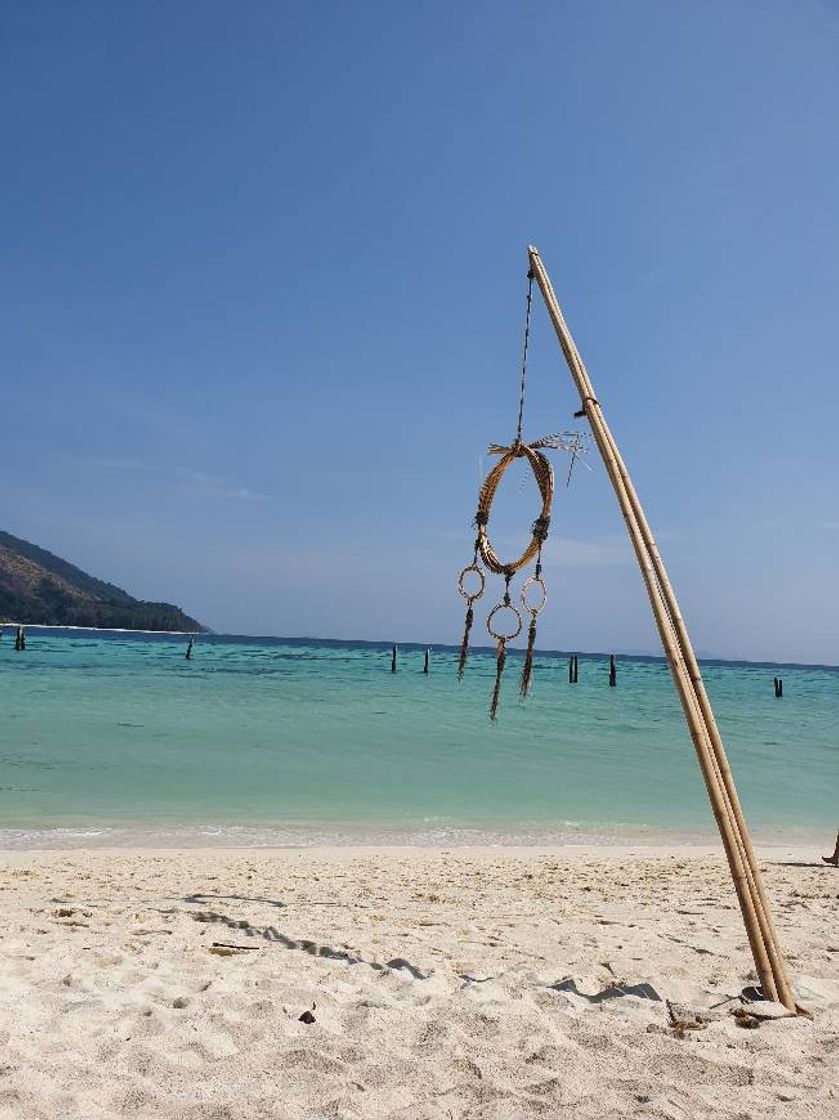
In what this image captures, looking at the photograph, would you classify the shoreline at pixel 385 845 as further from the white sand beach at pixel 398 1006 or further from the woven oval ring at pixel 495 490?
the woven oval ring at pixel 495 490

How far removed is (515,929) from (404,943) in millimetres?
831

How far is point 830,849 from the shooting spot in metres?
8.81

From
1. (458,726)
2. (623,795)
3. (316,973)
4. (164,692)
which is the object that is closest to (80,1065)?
(316,973)

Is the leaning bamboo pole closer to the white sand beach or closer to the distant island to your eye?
the white sand beach

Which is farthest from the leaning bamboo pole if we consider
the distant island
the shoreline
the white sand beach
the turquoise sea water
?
the distant island

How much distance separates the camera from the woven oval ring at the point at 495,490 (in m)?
5.91

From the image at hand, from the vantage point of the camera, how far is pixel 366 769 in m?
13.1

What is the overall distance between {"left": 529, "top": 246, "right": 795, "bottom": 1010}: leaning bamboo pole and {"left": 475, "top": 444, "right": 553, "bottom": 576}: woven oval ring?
4.12 ft

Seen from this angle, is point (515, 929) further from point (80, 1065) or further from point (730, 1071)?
point (80, 1065)

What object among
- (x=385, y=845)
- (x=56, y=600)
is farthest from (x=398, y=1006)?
(x=56, y=600)

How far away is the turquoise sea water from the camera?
9.43 metres

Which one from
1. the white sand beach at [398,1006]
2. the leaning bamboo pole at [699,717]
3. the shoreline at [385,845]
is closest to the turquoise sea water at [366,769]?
the shoreline at [385,845]

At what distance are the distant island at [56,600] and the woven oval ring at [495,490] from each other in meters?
84.7

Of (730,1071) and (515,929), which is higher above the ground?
(730,1071)
